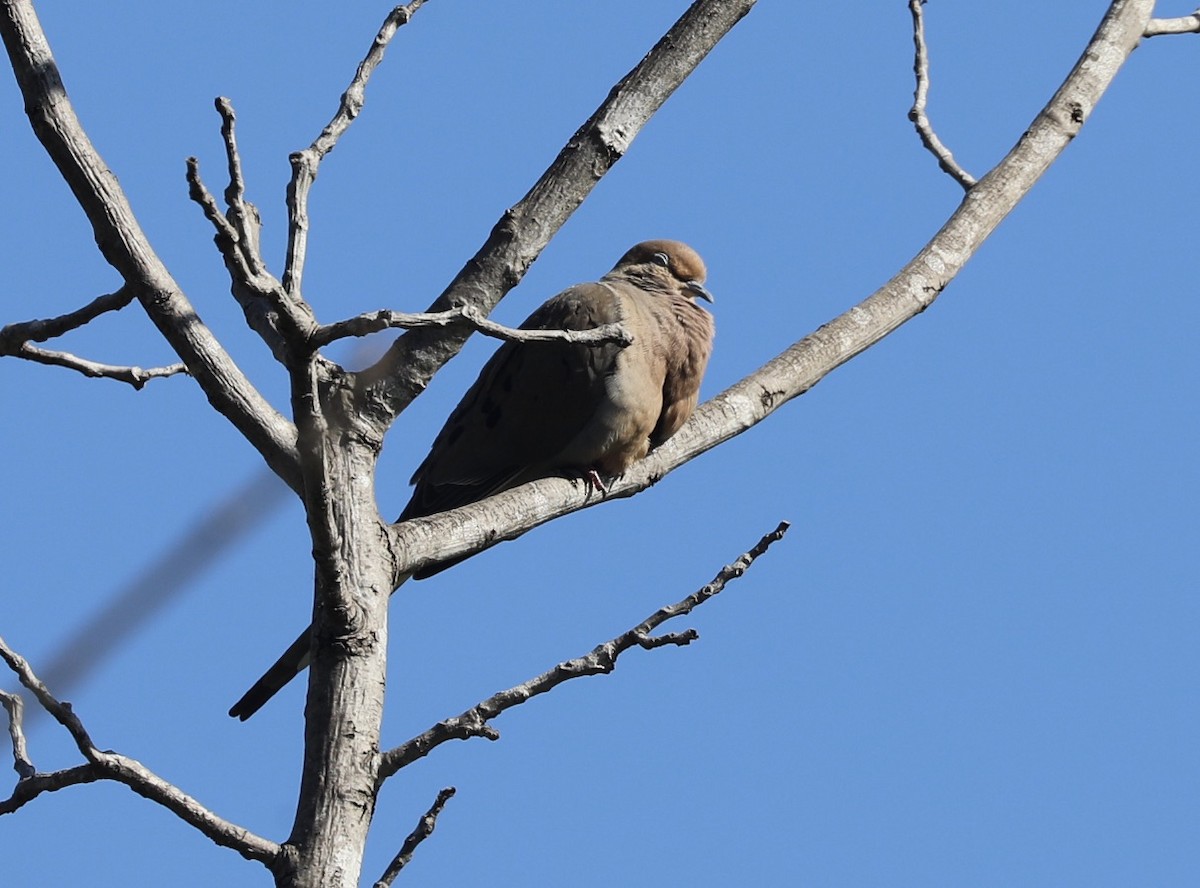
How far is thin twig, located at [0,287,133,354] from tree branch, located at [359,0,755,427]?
582mm

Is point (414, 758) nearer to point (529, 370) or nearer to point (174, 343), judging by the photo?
point (174, 343)

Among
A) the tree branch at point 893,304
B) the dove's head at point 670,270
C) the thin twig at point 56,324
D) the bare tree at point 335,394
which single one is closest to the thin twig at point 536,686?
the bare tree at point 335,394

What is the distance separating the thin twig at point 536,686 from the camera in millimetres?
2492

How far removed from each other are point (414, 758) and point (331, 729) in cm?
17

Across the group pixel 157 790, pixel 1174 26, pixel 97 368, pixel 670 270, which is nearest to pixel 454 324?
pixel 157 790

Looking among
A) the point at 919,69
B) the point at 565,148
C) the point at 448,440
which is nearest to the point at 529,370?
the point at 448,440

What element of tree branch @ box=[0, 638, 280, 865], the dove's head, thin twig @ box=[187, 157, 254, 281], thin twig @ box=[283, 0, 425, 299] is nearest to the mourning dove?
the dove's head

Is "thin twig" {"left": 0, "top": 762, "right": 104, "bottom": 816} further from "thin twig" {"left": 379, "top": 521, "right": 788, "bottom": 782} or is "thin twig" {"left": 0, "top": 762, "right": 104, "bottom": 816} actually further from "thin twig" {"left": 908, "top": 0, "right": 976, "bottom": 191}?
"thin twig" {"left": 908, "top": 0, "right": 976, "bottom": 191}

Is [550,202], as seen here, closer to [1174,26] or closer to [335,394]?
[335,394]

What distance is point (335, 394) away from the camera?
2.78m

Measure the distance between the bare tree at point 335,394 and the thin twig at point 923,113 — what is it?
156cm

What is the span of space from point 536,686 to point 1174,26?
155 inches

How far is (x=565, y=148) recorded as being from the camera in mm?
3150

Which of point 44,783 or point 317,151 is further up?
point 317,151
